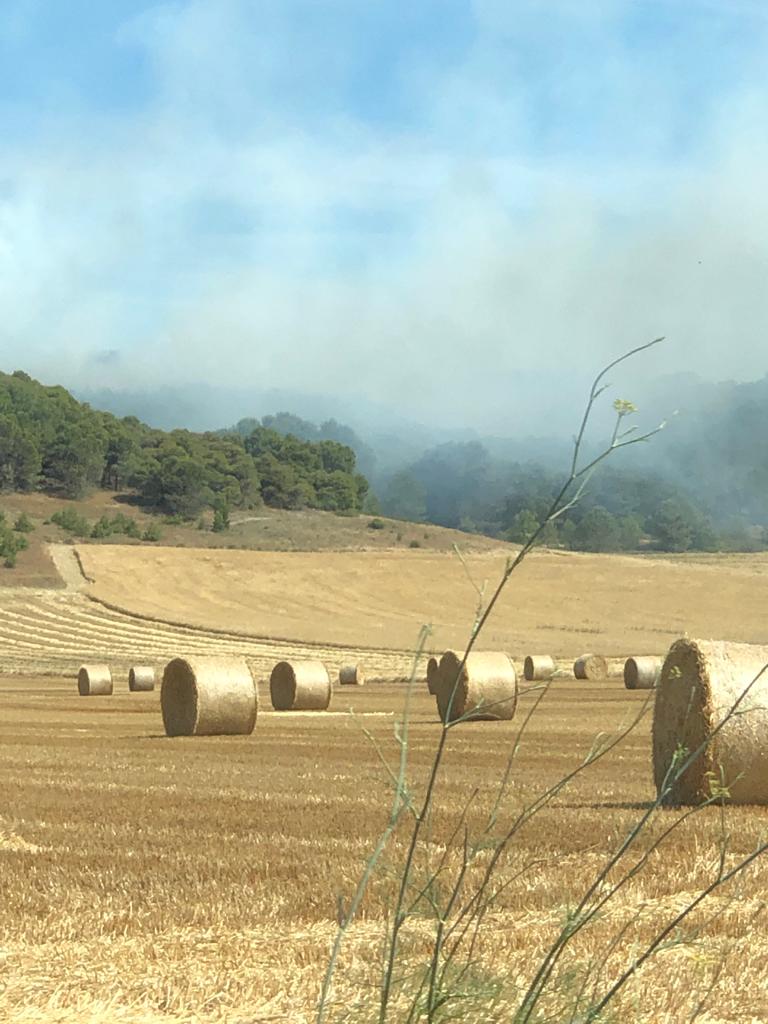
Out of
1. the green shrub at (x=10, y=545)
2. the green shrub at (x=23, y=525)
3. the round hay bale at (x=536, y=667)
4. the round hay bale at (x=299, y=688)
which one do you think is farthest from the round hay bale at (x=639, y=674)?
the green shrub at (x=23, y=525)

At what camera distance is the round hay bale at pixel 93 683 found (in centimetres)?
3778

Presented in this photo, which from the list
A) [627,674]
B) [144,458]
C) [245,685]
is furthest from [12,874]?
[144,458]

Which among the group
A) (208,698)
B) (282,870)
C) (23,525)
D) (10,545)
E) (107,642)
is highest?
(23,525)

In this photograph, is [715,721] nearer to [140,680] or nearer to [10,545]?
[140,680]

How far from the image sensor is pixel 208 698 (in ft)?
70.9

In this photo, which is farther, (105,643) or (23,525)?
(23,525)

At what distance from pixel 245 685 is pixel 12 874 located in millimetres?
14085

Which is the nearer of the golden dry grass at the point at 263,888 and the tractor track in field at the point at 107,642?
the golden dry grass at the point at 263,888

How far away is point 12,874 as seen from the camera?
8.12 m

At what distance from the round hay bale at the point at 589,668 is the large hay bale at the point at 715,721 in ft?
98.0

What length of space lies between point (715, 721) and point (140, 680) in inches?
1169

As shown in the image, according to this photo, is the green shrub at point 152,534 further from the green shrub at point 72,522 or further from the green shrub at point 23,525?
the green shrub at point 23,525

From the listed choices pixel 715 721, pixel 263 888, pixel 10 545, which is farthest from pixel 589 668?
pixel 10 545

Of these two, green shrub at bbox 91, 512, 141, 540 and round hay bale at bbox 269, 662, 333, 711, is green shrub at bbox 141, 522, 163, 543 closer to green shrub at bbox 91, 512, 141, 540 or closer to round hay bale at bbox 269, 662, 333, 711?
green shrub at bbox 91, 512, 141, 540
